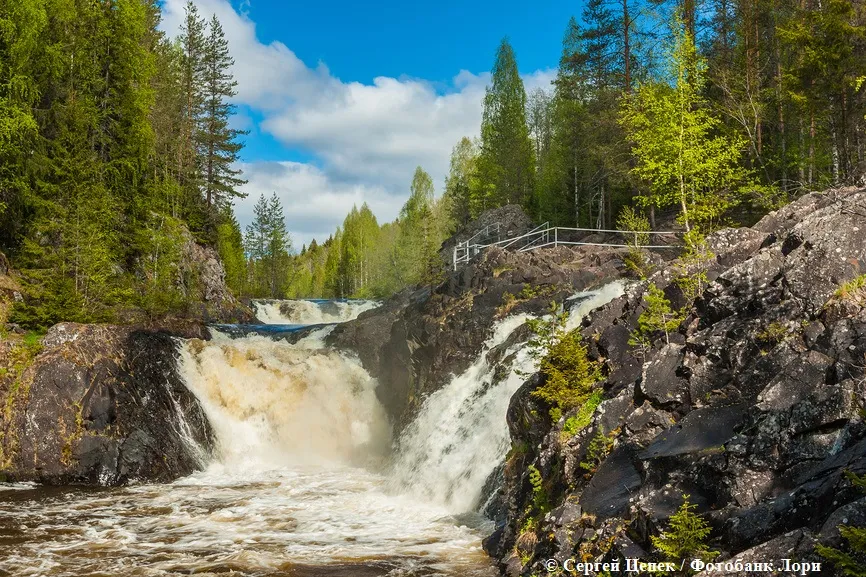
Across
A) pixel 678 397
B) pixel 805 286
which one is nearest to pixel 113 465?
pixel 678 397

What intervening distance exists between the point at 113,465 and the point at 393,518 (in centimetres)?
958

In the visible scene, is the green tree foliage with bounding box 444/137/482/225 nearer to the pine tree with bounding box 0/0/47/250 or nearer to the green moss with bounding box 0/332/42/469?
the pine tree with bounding box 0/0/47/250

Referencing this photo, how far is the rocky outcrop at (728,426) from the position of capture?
5711 mm

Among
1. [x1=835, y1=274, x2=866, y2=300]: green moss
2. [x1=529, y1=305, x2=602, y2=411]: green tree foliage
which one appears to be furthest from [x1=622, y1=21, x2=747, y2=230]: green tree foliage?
[x1=835, y1=274, x2=866, y2=300]: green moss

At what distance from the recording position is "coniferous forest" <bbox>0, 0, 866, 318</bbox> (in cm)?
2061

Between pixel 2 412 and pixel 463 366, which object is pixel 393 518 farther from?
pixel 2 412

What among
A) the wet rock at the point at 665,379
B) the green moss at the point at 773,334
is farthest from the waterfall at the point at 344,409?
→ the green moss at the point at 773,334

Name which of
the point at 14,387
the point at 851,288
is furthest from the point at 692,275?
the point at 14,387

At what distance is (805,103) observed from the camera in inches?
794

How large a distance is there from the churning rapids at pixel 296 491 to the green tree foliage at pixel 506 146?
29569 millimetres

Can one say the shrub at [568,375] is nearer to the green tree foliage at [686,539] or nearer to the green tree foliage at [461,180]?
the green tree foliage at [686,539]

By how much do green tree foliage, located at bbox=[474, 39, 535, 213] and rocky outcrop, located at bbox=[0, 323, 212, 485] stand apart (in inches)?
1326

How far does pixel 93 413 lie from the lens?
1859cm

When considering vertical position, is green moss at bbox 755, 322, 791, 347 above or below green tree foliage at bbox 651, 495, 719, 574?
above
